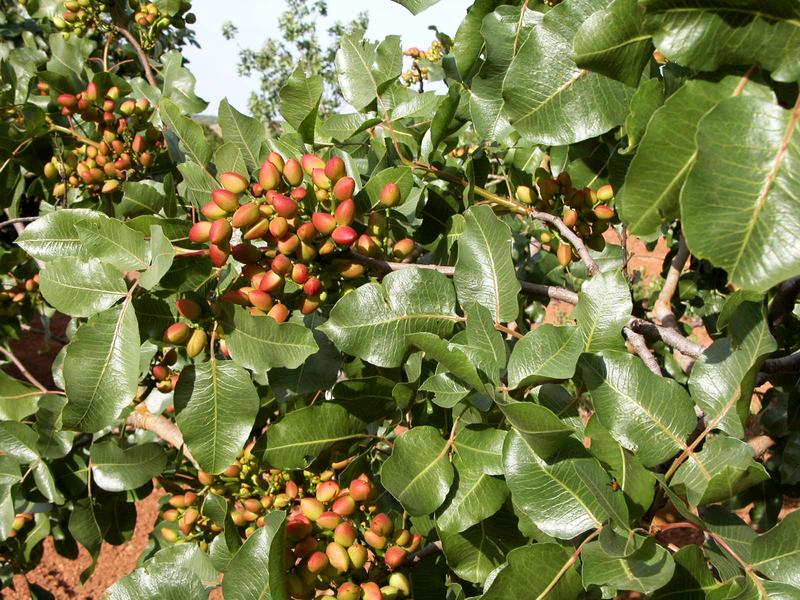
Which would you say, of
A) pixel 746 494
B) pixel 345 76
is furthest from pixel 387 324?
pixel 746 494

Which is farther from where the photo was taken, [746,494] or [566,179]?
[746,494]

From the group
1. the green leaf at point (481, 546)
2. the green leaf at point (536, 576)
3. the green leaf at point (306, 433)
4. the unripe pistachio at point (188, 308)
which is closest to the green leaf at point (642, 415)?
the green leaf at point (536, 576)

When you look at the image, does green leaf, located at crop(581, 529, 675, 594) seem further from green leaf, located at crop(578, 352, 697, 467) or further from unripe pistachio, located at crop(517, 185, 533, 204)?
unripe pistachio, located at crop(517, 185, 533, 204)

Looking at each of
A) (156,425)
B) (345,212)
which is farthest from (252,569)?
(156,425)

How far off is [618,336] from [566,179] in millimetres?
400

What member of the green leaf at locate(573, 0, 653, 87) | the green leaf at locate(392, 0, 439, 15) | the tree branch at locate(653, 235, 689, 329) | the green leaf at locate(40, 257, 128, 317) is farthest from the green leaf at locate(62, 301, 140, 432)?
the tree branch at locate(653, 235, 689, 329)

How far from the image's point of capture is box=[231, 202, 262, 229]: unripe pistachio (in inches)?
30.8

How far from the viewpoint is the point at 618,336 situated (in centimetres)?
73

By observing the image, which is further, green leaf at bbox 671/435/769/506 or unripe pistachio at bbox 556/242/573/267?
unripe pistachio at bbox 556/242/573/267

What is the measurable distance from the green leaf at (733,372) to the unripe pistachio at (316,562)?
47 centimetres

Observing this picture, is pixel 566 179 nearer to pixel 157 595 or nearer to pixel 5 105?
pixel 157 595

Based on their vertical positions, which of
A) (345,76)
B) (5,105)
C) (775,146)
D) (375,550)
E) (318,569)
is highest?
(775,146)

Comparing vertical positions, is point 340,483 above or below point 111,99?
below

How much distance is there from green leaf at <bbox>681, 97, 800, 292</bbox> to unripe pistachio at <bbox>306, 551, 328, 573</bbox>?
568 millimetres
